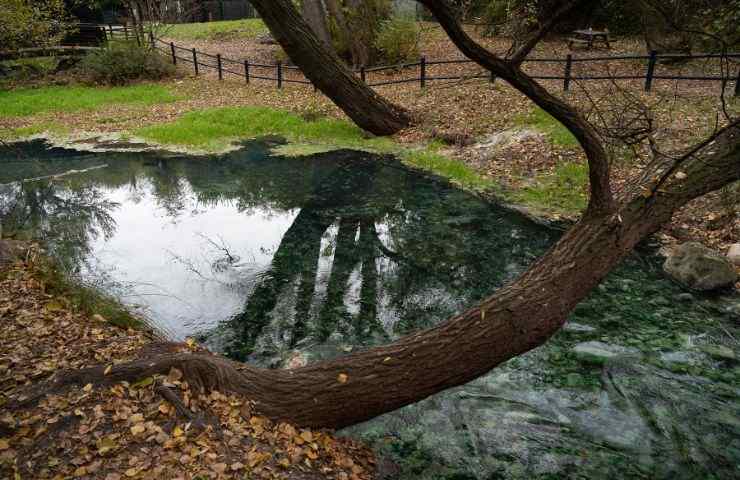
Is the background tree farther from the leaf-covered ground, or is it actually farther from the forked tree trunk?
the forked tree trunk

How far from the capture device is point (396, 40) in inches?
746

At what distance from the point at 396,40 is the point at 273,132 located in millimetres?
6523

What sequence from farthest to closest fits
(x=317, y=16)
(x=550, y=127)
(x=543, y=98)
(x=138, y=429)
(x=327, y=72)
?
(x=317, y=16)
(x=327, y=72)
(x=550, y=127)
(x=543, y=98)
(x=138, y=429)

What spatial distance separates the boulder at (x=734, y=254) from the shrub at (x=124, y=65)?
1935 centimetres

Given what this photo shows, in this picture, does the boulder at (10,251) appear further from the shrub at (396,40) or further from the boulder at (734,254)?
the shrub at (396,40)

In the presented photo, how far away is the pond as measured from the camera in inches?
190

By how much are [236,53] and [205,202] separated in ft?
53.3

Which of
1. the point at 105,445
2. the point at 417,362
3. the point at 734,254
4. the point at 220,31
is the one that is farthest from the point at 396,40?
the point at 105,445

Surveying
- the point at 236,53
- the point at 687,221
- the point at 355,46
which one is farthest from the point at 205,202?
the point at 236,53

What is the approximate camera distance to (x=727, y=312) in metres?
6.69

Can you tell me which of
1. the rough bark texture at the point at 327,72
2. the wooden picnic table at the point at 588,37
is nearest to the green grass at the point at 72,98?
the rough bark texture at the point at 327,72

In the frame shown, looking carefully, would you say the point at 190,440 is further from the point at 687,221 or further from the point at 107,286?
the point at 687,221

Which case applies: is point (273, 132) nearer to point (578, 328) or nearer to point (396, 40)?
point (396, 40)

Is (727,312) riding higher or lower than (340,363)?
lower
